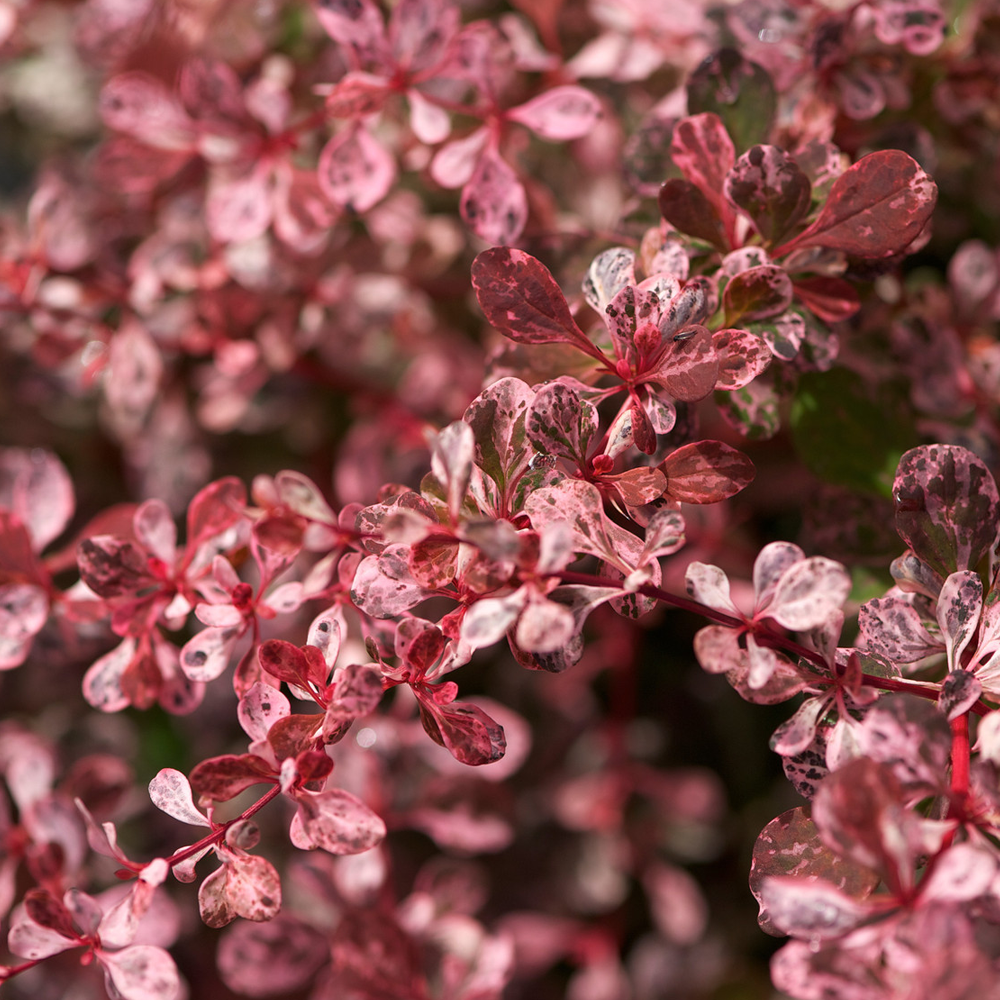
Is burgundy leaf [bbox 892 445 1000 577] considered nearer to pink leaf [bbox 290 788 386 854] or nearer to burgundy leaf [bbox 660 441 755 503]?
burgundy leaf [bbox 660 441 755 503]

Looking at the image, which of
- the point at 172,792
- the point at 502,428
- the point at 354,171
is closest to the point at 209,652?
the point at 172,792

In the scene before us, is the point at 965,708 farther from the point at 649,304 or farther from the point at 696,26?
the point at 696,26

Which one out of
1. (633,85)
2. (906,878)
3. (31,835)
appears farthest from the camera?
(633,85)

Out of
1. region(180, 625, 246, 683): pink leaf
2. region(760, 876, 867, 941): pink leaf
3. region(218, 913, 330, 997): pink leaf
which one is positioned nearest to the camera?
region(760, 876, 867, 941): pink leaf

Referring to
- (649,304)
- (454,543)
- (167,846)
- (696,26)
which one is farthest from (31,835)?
(696,26)

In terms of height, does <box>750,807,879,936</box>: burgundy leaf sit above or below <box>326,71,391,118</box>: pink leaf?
below

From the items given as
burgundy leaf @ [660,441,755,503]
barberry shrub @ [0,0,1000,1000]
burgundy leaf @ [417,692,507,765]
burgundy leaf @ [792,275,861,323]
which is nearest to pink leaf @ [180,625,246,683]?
barberry shrub @ [0,0,1000,1000]

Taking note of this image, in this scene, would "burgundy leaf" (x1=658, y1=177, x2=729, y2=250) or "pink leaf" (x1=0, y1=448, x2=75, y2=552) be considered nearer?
"burgundy leaf" (x1=658, y1=177, x2=729, y2=250)

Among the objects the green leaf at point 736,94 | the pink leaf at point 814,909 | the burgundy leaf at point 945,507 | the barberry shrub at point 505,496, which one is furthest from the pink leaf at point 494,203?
the pink leaf at point 814,909
